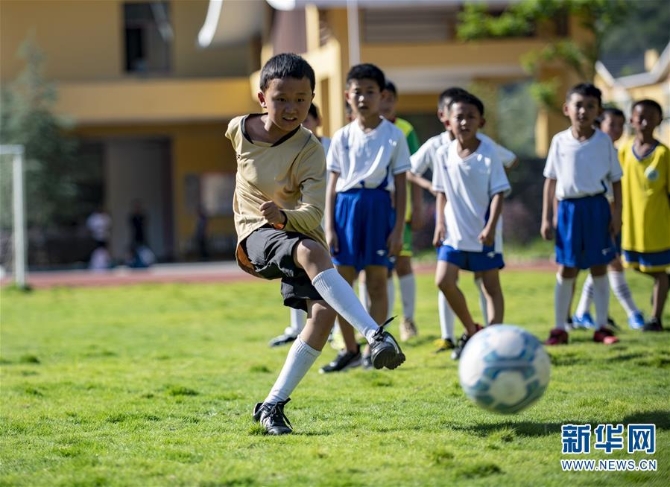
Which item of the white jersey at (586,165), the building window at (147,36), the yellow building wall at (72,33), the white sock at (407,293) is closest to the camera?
the white jersey at (586,165)

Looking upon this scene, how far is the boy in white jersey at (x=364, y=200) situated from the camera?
8039 mm

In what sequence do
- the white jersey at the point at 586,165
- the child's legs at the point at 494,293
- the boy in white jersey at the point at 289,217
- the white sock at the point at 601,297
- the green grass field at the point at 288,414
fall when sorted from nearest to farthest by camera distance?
the green grass field at the point at 288,414 < the boy in white jersey at the point at 289,217 < the child's legs at the point at 494,293 < the white jersey at the point at 586,165 < the white sock at the point at 601,297

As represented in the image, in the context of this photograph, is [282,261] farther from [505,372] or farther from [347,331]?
[347,331]

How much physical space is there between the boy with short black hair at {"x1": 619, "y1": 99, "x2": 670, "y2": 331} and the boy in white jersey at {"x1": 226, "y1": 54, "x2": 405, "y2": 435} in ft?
16.0

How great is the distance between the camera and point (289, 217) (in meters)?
5.61

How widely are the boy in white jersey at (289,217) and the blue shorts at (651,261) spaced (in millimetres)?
4935

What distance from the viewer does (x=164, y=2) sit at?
35219 mm

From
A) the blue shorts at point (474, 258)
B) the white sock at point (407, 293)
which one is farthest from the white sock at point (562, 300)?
the white sock at point (407, 293)

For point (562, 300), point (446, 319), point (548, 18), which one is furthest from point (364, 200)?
point (548, 18)

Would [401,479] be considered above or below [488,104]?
below

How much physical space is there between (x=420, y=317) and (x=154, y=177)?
24.8 meters

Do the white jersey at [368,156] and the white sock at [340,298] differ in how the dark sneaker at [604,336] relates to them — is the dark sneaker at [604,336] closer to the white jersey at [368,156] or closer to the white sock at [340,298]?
the white jersey at [368,156]

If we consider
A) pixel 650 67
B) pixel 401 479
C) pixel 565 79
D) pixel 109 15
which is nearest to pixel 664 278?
pixel 401 479

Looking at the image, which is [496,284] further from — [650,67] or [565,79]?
[650,67]
